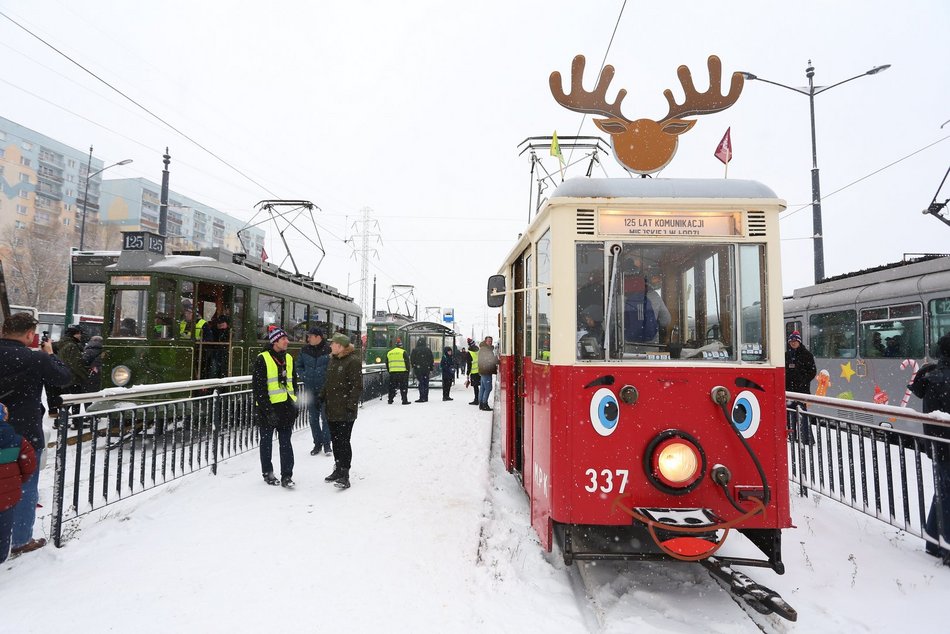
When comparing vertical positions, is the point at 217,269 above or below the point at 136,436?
above

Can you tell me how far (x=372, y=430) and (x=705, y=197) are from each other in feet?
25.0

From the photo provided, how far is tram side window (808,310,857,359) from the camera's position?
10672 millimetres

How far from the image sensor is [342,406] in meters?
5.89

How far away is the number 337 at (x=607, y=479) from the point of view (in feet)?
11.2

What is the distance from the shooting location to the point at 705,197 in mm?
3508

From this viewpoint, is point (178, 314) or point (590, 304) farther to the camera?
point (178, 314)

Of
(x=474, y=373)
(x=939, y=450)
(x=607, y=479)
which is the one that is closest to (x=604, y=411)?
(x=607, y=479)

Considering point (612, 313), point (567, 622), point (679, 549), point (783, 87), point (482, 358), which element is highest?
point (783, 87)

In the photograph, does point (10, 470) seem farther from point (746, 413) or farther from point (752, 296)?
point (752, 296)

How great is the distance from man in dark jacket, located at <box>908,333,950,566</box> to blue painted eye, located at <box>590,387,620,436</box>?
8.47 feet

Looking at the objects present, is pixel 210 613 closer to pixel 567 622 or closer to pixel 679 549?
pixel 567 622

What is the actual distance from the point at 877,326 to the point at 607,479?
31.4 feet

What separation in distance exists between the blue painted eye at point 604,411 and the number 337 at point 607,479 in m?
0.26

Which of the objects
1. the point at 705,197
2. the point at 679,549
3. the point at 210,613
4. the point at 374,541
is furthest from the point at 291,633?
the point at 705,197
